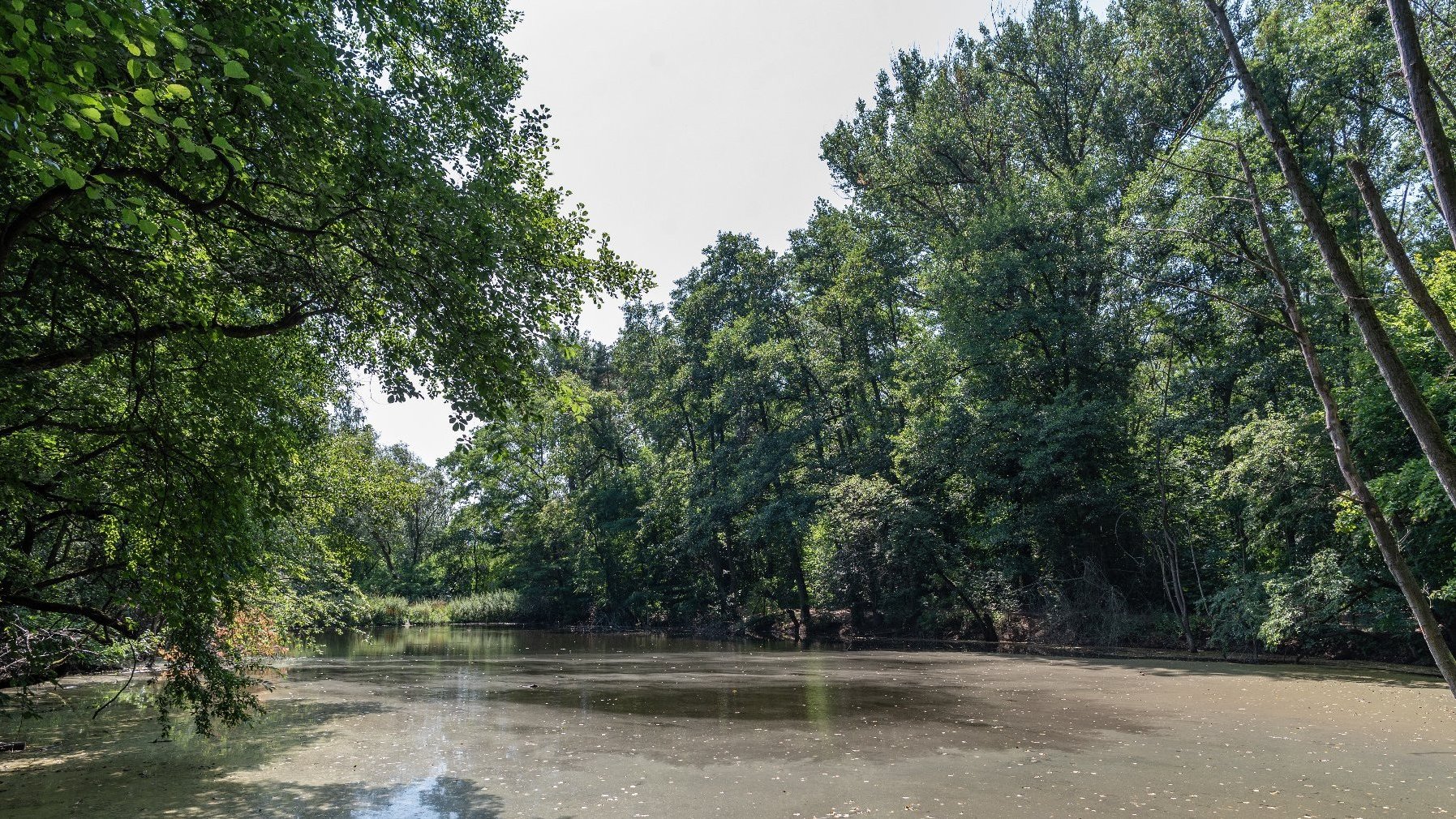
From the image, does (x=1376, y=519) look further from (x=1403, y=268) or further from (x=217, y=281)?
(x=217, y=281)

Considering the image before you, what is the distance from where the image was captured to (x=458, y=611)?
5016cm

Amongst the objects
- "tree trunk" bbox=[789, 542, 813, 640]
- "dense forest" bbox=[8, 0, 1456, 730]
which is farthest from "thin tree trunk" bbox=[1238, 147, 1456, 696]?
"tree trunk" bbox=[789, 542, 813, 640]

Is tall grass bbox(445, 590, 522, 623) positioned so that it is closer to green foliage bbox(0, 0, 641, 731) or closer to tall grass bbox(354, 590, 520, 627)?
tall grass bbox(354, 590, 520, 627)

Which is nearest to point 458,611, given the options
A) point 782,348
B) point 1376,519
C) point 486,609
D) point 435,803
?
point 486,609

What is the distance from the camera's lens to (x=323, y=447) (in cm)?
1656

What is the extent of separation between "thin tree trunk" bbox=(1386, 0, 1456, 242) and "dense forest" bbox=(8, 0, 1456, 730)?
0.02 meters

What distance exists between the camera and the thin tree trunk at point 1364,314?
2.55 metres

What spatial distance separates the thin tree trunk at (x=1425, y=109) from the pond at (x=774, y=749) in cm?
622

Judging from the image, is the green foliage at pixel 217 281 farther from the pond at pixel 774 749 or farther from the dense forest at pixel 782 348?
the pond at pixel 774 749

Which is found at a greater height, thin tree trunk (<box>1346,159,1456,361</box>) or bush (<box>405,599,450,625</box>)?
thin tree trunk (<box>1346,159,1456,361</box>)

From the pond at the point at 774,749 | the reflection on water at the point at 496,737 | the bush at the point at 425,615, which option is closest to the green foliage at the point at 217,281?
the reflection on water at the point at 496,737

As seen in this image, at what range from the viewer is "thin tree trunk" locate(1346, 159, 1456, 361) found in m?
2.48

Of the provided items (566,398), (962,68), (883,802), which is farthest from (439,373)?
(962,68)

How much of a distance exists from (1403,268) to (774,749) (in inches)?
354
